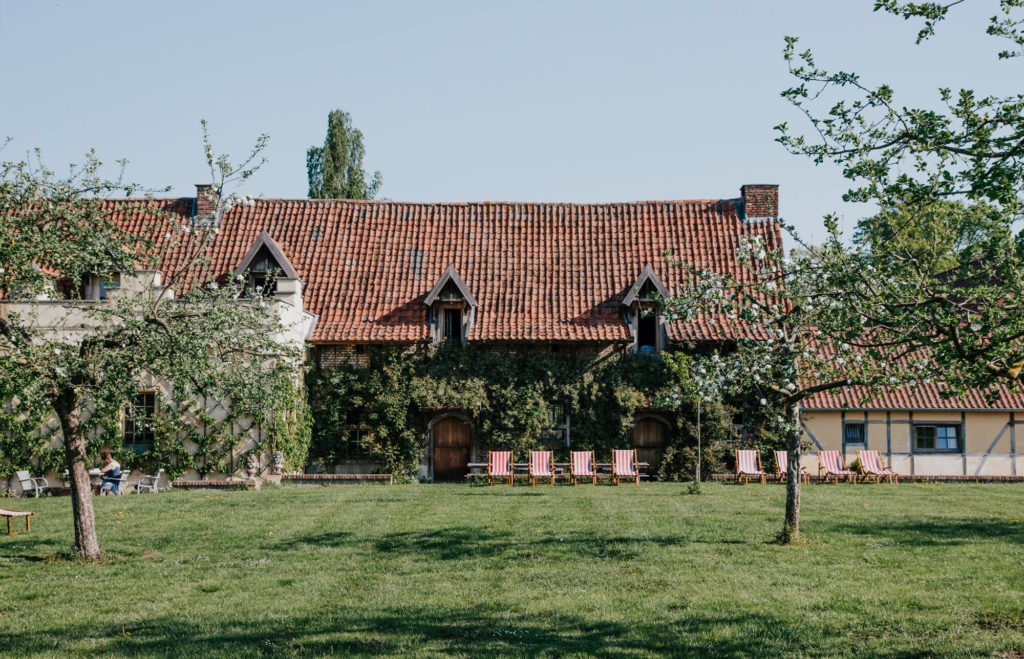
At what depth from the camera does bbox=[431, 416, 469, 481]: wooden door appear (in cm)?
2698

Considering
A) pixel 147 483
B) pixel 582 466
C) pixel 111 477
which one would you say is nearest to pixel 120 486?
pixel 111 477

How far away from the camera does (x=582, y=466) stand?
81.3ft

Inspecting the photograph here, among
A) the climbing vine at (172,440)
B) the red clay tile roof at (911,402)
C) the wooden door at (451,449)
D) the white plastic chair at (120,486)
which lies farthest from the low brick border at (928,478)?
the white plastic chair at (120,486)

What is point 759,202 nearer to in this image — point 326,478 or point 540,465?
point 540,465

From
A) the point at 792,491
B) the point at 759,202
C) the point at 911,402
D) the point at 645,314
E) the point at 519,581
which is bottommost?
the point at 519,581

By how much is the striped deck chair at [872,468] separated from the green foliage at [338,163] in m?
27.8

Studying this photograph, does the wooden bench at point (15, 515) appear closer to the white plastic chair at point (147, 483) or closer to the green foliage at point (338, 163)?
the white plastic chair at point (147, 483)

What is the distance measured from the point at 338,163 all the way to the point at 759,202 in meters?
23.2

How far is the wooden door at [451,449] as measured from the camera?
2698 centimetres

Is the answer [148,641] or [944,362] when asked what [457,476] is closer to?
[148,641]

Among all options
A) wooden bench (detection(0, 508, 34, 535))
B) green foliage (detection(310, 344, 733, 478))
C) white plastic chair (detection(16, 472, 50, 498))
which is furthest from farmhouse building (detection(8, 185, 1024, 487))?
wooden bench (detection(0, 508, 34, 535))

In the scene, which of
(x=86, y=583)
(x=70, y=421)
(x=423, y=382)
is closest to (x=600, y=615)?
(x=86, y=583)

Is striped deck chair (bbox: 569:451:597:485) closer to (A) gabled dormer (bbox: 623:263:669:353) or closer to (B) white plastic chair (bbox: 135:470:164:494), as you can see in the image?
(A) gabled dormer (bbox: 623:263:669:353)

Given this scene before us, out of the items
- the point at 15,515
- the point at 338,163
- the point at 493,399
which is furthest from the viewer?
the point at 338,163
